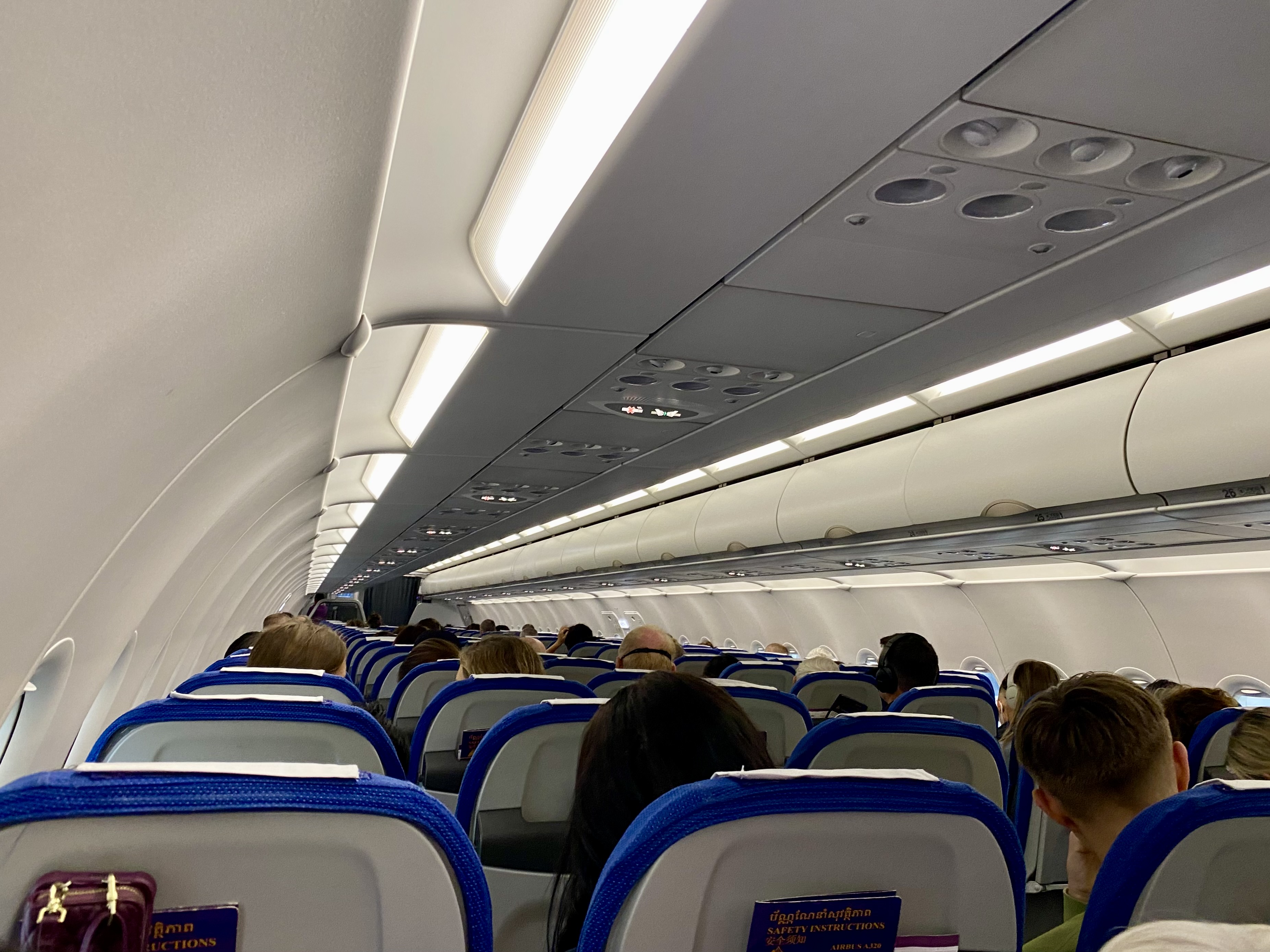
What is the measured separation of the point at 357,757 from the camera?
2867mm

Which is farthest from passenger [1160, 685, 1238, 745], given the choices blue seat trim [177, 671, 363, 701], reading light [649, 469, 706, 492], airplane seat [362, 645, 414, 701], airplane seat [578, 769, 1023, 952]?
reading light [649, 469, 706, 492]

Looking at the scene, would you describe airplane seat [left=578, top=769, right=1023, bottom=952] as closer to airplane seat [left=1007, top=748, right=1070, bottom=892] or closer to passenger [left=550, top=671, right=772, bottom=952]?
passenger [left=550, top=671, right=772, bottom=952]

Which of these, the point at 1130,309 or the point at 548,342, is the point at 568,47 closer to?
the point at 548,342

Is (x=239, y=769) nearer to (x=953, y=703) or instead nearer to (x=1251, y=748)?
(x=1251, y=748)

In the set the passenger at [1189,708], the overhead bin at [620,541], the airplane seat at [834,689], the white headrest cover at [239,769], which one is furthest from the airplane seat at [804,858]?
the overhead bin at [620,541]

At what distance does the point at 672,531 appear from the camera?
12773mm

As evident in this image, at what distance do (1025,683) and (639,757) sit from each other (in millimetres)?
4708

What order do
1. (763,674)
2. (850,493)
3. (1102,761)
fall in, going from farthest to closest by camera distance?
(850,493) → (763,674) → (1102,761)

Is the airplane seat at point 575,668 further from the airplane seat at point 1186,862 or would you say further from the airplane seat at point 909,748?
the airplane seat at point 1186,862

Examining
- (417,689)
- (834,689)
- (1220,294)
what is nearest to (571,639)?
(834,689)

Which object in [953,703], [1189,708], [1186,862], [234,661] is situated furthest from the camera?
[234,661]

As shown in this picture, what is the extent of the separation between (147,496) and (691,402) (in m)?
3.60

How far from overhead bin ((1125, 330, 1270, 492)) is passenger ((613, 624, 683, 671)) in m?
3.09

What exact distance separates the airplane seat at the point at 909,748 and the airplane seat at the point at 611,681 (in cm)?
222
